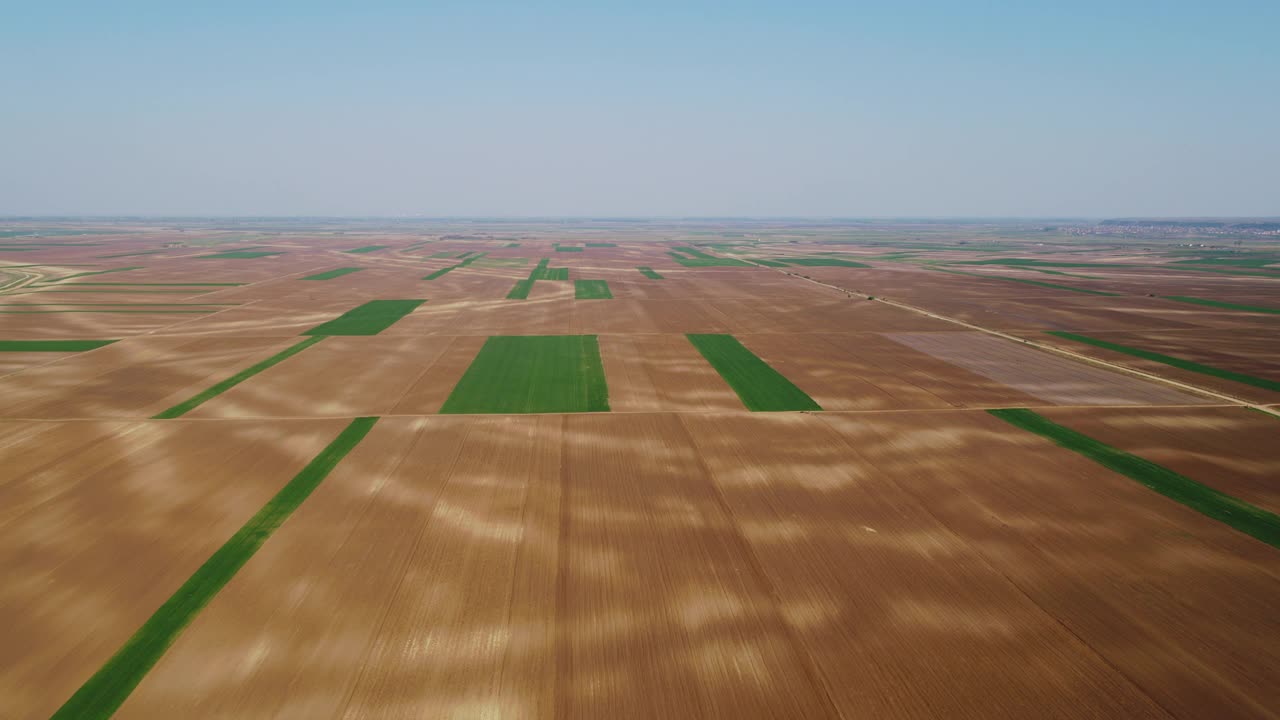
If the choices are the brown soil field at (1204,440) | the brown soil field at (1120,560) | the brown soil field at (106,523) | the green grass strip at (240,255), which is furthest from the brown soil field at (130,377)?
the green grass strip at (240,255)

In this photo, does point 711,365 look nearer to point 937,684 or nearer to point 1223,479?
point 1223,479

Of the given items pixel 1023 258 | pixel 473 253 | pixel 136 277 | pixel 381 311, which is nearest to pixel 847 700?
pixel 381 311

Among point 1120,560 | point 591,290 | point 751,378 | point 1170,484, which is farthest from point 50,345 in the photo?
point 1170,484

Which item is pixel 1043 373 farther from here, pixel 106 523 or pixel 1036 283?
pixel 1036 283

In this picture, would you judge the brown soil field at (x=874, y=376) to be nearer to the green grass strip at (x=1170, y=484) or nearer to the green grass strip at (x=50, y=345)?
the green grass strip at (x=1170, y=484)

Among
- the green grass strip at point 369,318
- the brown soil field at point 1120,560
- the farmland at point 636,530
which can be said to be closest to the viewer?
the farmland at point 636,530

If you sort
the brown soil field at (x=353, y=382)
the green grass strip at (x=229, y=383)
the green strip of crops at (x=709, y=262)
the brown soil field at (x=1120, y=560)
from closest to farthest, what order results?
the brown soil field at (x=1120, y=560) < the green grass strip at (x=229, y=383) < the brown soil field at (x=353, y=382) < the green strip of crops at (x=709, y=262)

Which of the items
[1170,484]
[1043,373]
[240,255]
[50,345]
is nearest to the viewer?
[1170,484]

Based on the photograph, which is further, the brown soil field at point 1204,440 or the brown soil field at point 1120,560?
the brown soil field at point 1204,440
